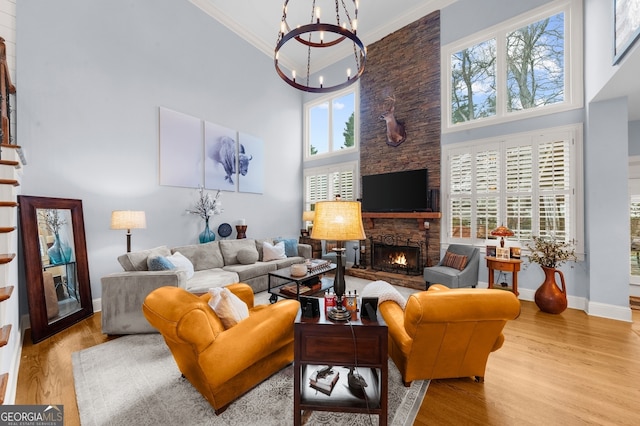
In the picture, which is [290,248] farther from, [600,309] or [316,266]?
[600,309]

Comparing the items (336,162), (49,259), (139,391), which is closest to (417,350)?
(139,391)

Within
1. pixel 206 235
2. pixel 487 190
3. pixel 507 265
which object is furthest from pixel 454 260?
pixel 206 235

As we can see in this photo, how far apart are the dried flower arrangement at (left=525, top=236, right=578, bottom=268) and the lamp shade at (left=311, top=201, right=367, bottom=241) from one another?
3.38 meters

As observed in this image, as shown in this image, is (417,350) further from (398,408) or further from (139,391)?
(139,391)

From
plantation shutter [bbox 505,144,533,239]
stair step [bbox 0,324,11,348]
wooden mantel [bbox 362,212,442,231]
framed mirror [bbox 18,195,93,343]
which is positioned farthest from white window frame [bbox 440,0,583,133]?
framed mirror [bbox 18,195,93,343]

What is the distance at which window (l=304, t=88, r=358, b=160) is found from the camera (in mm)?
6332

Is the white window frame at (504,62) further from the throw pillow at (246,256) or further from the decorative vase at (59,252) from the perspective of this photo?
the decorative vase at (59,252)

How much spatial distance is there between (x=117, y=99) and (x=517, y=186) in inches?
247

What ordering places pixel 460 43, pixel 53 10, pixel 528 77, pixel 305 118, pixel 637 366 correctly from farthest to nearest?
pixel 305 118
pixel 460 43
pixel 528 77
pixel 53 10
pixel 637 366

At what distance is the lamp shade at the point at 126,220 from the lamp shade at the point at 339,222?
9.60ft

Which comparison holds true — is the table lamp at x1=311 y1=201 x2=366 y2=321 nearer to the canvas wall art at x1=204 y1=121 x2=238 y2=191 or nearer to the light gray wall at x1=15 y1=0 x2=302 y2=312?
the light gray wall at x1=15 y1=0 x2=302 y2=312

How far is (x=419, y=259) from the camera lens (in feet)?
16.4

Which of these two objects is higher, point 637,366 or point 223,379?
point 223,379

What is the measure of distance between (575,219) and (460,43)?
11.7 ft
